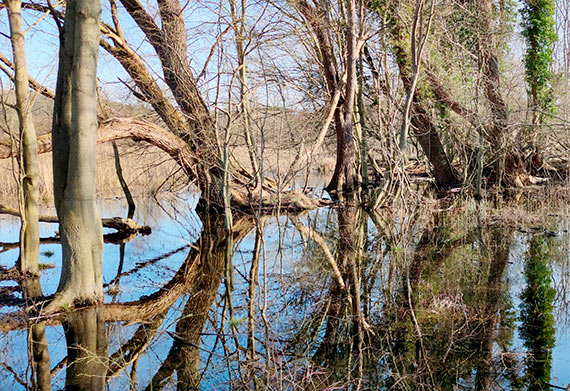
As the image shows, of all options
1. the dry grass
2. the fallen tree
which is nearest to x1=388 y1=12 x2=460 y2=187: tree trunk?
the fallen tree

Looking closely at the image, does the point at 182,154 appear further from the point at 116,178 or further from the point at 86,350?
the point at 86,350

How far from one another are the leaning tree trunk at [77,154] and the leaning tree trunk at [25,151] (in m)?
0.94

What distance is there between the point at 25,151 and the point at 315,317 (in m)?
4.00

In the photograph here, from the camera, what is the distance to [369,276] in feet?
23.4

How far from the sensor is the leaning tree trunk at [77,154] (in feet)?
18.9

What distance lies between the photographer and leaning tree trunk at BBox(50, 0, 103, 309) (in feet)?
18.9

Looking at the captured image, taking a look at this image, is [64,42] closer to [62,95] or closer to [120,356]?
[62,95]

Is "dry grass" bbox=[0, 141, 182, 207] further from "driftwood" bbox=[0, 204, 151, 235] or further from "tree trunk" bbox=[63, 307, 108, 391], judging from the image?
"tree trunk" bbox=[63, 307, 108, 391]

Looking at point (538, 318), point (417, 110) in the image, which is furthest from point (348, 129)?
point (538, 318)

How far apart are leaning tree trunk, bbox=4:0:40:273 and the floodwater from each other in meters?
0.43

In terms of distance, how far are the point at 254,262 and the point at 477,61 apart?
1106cm

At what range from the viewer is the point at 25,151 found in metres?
6.87

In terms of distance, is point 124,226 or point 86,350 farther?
point 124,226

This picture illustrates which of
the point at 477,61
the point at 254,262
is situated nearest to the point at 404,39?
the point at 477,61
